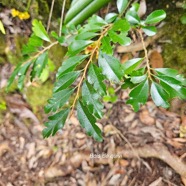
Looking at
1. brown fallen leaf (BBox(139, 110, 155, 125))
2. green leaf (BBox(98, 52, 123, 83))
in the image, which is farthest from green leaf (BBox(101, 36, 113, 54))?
brown fallen leaf (BBox(139, 110, 155, 125))

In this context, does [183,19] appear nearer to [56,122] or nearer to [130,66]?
[130,66]

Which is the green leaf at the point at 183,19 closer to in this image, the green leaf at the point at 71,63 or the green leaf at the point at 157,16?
the green leaf at the point at 157,16

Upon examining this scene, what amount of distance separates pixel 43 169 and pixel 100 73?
3.45ft

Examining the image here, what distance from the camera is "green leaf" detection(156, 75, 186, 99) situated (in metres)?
0.75

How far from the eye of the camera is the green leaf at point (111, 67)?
0.73 meters

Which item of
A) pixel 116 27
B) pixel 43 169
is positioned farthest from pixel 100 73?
pixel 43 169

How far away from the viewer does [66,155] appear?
5.22 ft

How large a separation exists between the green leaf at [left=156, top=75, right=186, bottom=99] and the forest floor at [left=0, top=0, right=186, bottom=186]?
2.09 feet

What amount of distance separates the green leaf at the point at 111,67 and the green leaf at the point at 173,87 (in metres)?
0.13

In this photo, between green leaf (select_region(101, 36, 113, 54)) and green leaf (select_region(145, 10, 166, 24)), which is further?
green leaf (select_region(145, 10, 166, 24))

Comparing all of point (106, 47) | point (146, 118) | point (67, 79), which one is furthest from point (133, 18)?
point (146, 118)

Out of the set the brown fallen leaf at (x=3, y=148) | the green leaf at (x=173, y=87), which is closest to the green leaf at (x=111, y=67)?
the green leaf at (x=173, y=87)

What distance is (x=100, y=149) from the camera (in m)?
1.53

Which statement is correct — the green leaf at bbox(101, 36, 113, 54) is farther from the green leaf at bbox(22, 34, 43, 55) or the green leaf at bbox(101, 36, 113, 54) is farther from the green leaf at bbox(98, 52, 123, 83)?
the green leaf at bbox(22, 34, 43, 55)
